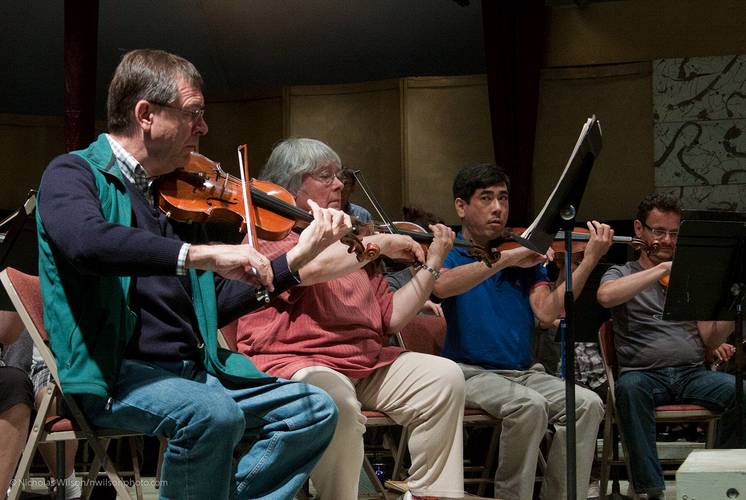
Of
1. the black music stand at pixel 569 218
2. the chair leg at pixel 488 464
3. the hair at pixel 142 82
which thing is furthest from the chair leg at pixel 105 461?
the chair leg at pixel 488 464

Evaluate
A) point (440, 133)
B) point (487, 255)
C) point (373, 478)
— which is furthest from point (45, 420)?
point (440, 133)

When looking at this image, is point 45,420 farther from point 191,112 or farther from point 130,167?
point 191,112

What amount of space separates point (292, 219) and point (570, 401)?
2.99ft

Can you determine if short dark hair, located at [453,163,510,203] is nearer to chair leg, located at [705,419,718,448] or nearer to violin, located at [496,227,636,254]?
violin, located at [496,227,636,254]

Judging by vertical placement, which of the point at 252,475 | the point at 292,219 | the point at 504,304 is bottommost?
the point at 252,475

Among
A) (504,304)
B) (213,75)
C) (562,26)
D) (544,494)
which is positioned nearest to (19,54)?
(213,75)

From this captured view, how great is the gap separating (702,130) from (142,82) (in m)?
5.03

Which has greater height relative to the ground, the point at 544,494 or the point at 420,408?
the point at 420,408

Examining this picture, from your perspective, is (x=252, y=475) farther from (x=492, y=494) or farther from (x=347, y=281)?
(x=492, y=494)

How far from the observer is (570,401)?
2.61 metres

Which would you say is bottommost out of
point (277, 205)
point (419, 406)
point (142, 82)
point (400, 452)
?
point (400, 452)

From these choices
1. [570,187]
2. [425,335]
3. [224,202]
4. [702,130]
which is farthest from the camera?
[702,130]

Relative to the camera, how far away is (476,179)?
365cm

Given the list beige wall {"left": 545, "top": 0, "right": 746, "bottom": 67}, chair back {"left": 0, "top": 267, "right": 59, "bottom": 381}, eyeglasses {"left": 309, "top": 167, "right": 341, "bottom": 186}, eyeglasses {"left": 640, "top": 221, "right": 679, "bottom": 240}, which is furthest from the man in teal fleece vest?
beige wall {"left": 545, "top": 0, "right": 746, "bottom": 67}
